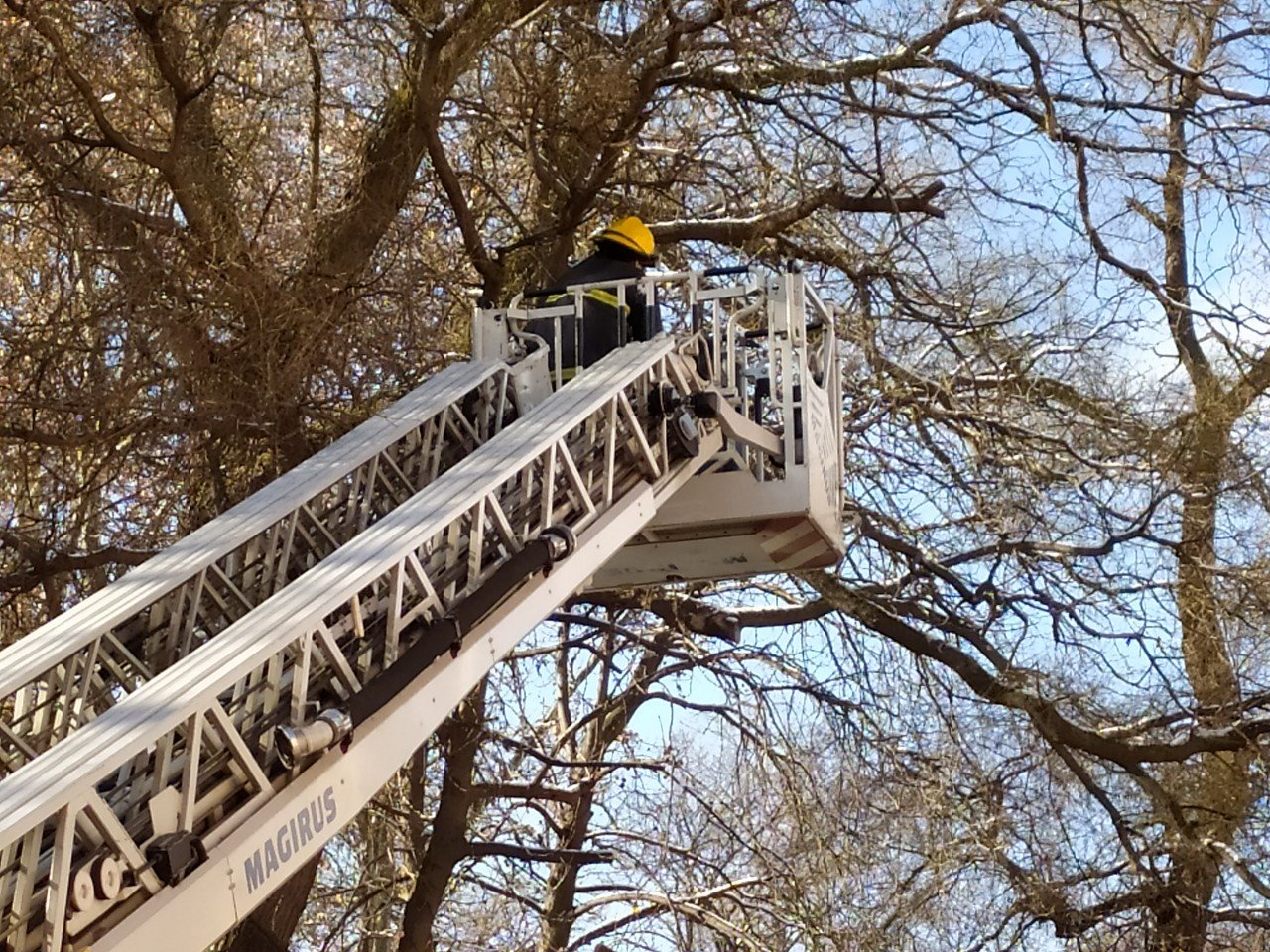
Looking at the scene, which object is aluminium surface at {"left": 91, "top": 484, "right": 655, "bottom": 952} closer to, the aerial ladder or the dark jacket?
the aerial ladder

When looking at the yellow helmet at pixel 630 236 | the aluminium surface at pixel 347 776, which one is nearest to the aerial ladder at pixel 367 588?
the aluminium surface at pixel 347 776

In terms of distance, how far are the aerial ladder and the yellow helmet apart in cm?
Answer: 32

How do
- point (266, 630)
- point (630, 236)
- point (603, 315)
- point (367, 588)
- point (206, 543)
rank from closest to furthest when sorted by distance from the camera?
point (266, 630)
point (367, 588)
point (206, 543)
point (603, 315)
point (630, 236)

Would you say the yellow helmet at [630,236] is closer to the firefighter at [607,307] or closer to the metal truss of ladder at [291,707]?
the firefighter at [607,307]

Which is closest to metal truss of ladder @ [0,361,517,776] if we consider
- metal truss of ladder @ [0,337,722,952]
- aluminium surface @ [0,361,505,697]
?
aluminium surface @ [0,361,505,697]

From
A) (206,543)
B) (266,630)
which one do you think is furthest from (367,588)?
(266,630)

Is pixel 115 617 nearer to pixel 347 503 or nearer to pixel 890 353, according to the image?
pixel 347 503

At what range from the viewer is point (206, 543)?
6340 millimetres

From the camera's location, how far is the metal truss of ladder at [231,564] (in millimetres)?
5879

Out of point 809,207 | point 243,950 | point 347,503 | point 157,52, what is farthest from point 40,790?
point 809,207

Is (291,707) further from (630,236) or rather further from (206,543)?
(630,236)

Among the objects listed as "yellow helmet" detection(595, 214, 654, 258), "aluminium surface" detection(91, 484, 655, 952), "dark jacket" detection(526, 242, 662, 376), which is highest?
"yellow helmet" detection(595, 214, 654, 258)

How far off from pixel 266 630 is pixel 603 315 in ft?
12.6

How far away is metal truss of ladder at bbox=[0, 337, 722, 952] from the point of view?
14.4 ft
